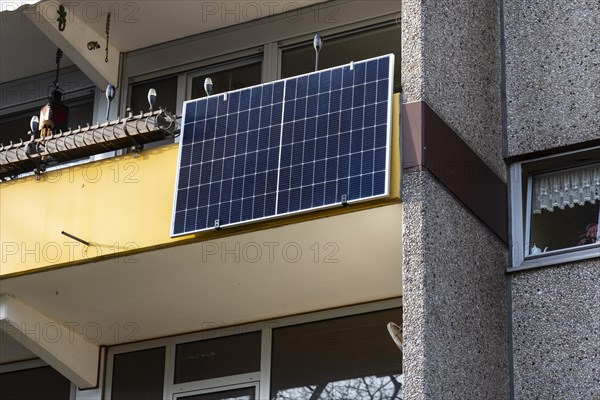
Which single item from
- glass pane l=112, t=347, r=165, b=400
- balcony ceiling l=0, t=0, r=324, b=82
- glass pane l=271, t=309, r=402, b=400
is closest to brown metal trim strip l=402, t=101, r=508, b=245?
glass pane l=271, t=309, r=402, b=400

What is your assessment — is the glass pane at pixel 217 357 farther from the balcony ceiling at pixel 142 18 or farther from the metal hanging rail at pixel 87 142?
the balcony ceiling at pixel 142 18

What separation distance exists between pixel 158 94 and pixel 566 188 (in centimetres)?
418

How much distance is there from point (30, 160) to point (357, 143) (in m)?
2.83

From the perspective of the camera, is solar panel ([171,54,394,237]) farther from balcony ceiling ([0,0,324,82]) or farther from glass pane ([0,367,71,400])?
glass pane ([0,367,71,400])

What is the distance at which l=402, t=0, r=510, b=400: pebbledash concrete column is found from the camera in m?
7.82

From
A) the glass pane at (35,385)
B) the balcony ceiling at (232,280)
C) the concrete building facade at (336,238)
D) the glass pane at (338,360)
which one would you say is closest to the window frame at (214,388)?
the concrete building facade at (336,238)

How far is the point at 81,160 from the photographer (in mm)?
11438

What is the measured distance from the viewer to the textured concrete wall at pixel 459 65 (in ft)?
28.1

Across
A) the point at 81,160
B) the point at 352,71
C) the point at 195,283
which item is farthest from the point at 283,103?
the point at 81,160

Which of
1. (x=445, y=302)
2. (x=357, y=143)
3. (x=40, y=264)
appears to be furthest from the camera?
(x=40, y=264)

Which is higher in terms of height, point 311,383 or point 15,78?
point 15,78

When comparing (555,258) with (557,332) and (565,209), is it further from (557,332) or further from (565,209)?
(557,332)

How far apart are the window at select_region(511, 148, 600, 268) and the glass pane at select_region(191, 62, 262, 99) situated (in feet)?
9.86

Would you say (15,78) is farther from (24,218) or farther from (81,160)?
(24,218)
